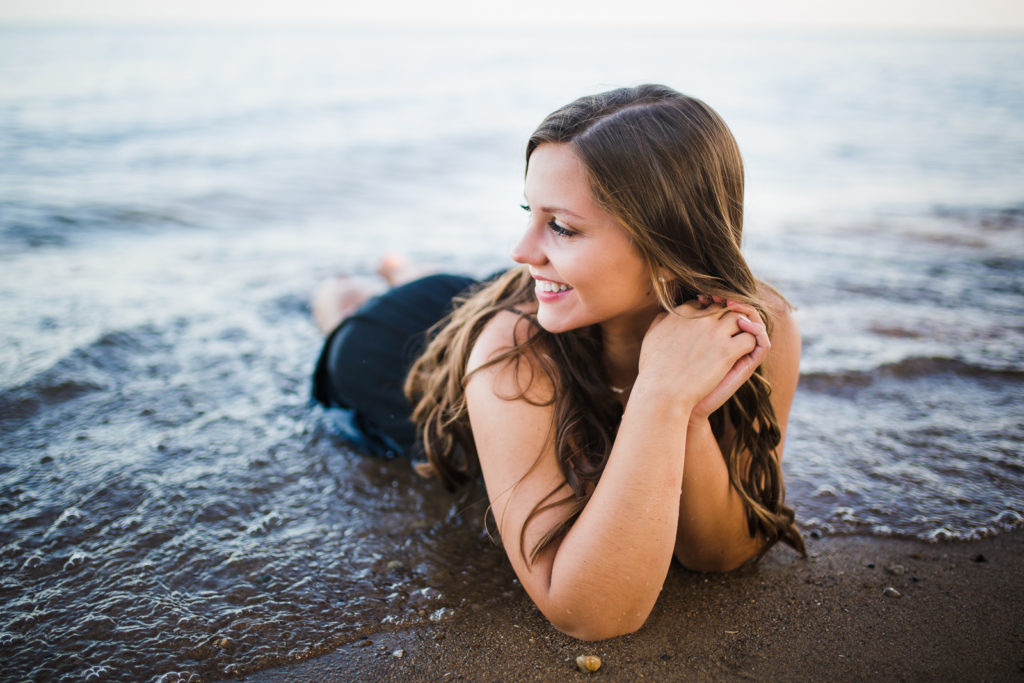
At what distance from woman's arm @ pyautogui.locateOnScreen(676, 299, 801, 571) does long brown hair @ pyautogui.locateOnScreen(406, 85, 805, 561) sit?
0.07 m

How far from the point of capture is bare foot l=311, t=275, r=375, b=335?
480 cm

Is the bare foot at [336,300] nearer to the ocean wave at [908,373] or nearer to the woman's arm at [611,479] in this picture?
the woman's arm at [611,479]

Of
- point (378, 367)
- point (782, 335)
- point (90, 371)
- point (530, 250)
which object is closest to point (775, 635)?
point (782, 335)

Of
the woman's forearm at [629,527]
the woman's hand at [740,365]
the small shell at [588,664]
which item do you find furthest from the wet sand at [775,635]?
the woman's hand at [740,365]

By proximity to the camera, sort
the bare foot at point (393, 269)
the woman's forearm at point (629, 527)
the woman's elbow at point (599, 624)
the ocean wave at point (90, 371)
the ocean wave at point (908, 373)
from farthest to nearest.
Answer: the bare foot at point (393, 269) → the ocean wave at point (908, 373) → the ocean wave at point (90, 371) → the woman's elbow at point (599, 624) → the woman's forearm at point (629, 527)

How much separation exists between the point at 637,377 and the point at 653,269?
0.34 m

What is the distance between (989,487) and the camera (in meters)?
2.93

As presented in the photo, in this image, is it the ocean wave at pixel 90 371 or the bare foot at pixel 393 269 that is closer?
the ocean wave at pixel 90 371

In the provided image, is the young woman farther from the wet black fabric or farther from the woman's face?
the wet black fabric

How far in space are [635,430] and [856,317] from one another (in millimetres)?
3780

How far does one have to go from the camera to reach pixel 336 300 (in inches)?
191

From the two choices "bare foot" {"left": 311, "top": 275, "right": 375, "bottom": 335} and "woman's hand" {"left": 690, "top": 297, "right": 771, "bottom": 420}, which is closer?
"woman's hand" {"left": 690, "top": 297, "right": 771, "bottom": 420}

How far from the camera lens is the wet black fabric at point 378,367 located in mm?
3381

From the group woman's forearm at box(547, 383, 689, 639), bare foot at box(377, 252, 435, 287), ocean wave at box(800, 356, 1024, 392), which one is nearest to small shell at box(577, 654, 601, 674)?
woman's forearm at box(547, 383, 689, 639)
